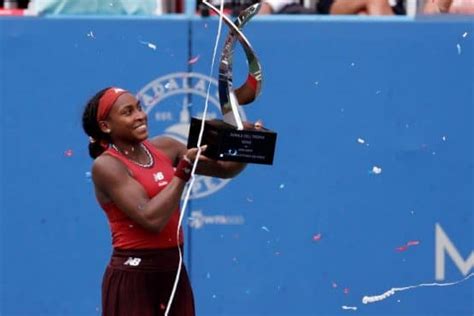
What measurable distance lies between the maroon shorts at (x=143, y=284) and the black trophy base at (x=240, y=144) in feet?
1.73

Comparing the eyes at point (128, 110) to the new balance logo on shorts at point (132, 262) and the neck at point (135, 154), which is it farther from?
the new balance logo on shorts at point (132, 262)

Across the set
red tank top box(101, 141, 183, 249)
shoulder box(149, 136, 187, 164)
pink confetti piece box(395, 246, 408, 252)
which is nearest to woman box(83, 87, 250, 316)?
red tank top box(101, 141, 183, 249)

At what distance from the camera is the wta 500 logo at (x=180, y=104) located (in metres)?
6.25

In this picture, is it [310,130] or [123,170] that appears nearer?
[123,170]

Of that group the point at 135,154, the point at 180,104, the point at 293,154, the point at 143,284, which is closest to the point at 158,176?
the point at 135,154

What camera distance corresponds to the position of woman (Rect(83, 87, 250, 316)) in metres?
4.63

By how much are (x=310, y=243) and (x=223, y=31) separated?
3.76ft

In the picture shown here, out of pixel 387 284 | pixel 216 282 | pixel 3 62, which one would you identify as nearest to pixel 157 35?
pixel 3 62

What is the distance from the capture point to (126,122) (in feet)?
15.4

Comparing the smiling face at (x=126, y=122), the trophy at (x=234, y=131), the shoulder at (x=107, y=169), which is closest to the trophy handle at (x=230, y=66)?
the trophy at (x=234, y=131)

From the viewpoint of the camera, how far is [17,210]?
641 centimetres

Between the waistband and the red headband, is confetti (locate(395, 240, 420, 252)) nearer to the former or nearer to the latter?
the waistband

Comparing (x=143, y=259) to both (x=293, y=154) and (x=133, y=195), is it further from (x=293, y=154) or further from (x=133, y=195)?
(x=293, y=154)

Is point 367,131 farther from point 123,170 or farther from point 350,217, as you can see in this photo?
point 123,170
